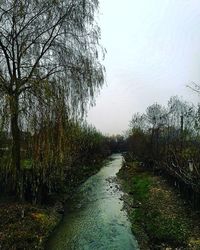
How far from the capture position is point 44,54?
13711 millimetres

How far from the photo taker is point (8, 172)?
1394cm

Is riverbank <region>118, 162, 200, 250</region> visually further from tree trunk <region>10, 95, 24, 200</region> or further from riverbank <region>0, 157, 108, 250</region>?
tree trunk <region>10, 95, 24, 200</region>

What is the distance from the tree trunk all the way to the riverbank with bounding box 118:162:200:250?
5.00 m

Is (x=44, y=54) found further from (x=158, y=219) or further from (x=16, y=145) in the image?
(x=158, y=219)

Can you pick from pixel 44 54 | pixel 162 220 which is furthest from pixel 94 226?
pixel 44 54

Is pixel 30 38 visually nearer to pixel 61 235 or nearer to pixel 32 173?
pixel 32 173

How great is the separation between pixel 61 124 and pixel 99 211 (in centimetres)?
537

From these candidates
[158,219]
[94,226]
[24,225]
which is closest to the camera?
[24,225]

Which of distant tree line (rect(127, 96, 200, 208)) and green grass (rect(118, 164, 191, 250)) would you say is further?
distant tree line (rect(127, 96, 200, 208))

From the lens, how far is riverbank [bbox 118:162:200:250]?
34.6 feet

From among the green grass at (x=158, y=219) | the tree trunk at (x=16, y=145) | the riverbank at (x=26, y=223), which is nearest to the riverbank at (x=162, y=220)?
the green grass at (x=158, y=219)

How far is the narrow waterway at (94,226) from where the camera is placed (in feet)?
36.1

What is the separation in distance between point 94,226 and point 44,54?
24.0ft

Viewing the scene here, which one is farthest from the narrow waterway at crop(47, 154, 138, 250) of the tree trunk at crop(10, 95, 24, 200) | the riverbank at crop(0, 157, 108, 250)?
the tree trunk at crop(10, 95, 24, 200)
